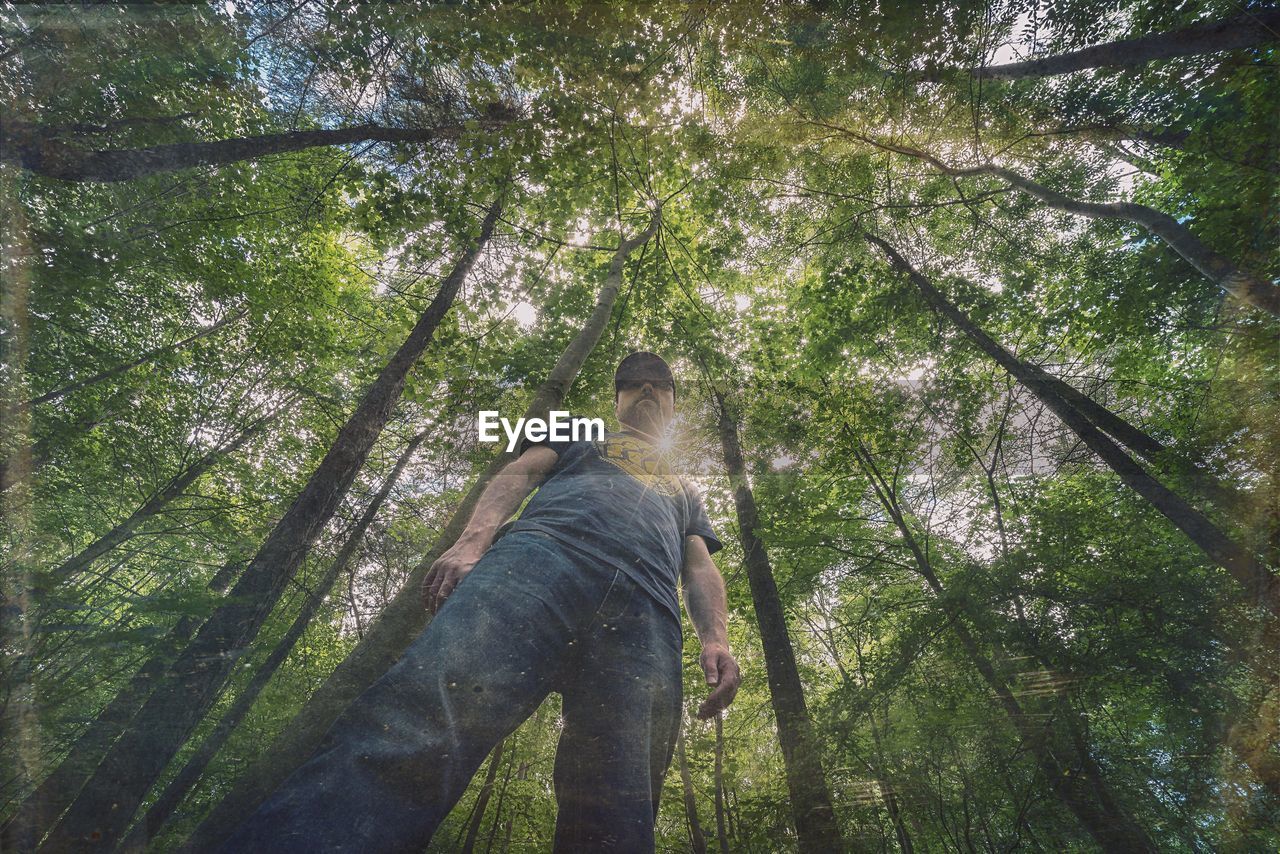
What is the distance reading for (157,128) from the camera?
496 cm

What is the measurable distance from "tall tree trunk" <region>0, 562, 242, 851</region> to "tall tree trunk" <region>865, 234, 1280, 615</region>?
7430mm

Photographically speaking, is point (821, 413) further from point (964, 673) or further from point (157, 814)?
point (157, 814)

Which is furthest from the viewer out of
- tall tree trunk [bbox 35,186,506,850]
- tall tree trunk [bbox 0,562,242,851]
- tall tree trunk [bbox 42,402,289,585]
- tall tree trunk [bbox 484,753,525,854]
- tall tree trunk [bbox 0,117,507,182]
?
tall tree trunk [bbox 42,402,289,585]

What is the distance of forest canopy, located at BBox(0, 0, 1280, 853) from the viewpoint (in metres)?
3.27

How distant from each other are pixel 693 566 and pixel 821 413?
528 centimetres

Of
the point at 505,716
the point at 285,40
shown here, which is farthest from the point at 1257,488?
the point at 285,40

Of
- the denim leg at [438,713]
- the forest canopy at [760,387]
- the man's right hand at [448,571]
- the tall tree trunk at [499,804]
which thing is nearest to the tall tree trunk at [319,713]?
the forest canopy at [760,387]

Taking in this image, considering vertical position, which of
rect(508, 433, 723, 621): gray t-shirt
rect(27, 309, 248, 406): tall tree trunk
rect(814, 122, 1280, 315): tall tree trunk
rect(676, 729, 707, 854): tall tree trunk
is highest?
rect(27, 309, 248, 406): tall tree trunk

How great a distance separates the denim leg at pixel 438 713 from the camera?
39.4 inches

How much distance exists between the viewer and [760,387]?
6891 mm

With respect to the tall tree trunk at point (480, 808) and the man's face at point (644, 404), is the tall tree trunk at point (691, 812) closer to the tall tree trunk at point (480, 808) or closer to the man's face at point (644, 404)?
the tall tree trunk at point (480, 808)

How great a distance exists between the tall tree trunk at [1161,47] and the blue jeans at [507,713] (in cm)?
513

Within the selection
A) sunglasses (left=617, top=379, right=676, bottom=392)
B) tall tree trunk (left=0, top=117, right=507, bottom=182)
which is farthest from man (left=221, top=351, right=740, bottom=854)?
tall tree trunk (left=0, top=117, right=507, bottom=182)

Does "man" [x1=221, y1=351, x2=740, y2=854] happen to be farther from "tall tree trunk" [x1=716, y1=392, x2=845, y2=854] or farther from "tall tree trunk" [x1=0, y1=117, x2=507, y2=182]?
"tall tree trunk" [x1=0, y1=117, x2=507, y2=182]
